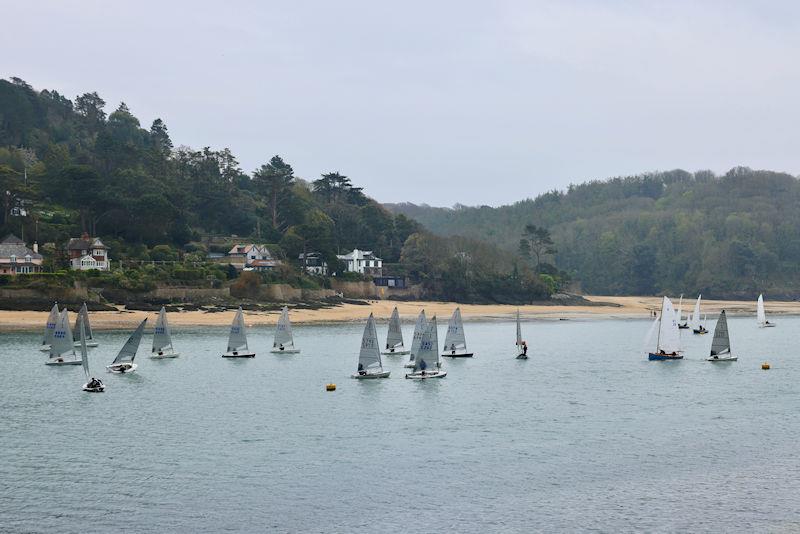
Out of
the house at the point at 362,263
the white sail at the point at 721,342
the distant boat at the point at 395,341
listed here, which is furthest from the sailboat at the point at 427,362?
the house at the point at 362,263

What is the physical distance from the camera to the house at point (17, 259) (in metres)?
98.8

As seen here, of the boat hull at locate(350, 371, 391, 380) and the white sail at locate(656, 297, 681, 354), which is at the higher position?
the white sail at locate(656, 297, 681, 354)

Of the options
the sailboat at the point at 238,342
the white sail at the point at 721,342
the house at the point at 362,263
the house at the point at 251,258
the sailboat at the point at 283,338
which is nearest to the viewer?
the sailboat at the point at 238,342

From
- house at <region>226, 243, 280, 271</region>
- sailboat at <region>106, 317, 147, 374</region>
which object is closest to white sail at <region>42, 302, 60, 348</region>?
sailboat at <region>106, 317, 147, 374</region>

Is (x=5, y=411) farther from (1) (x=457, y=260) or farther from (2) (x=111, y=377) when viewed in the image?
(1) (x=457, y=260)

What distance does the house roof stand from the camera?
99.4 metres

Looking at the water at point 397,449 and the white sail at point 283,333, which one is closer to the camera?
the water at point 397,449

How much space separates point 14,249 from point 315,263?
1666 inches

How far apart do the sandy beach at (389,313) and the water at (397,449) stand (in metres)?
23.2

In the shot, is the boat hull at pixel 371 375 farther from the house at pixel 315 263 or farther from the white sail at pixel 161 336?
the house at pixel 315 263

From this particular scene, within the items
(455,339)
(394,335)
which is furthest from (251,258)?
(455,339)

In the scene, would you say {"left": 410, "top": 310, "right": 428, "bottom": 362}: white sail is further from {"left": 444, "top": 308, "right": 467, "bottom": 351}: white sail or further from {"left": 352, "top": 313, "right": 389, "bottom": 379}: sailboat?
{"left": 352, "top": 313, "right": 389, "bottom": 379}: sailboat

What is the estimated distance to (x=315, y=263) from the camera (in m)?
130

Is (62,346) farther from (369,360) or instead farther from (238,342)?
(369,360)
